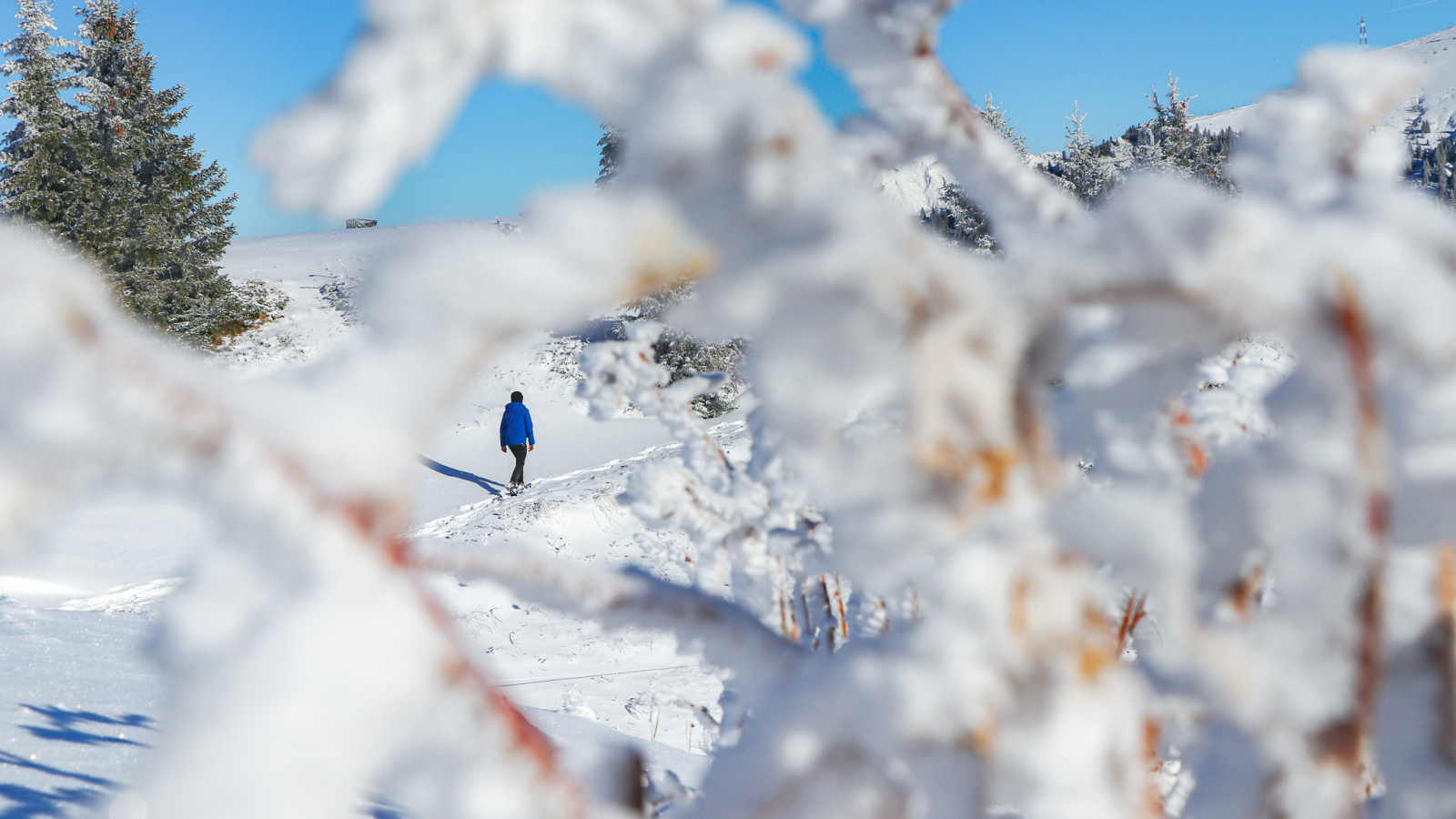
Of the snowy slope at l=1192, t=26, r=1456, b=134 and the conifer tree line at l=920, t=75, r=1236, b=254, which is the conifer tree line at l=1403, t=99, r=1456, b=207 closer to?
the snowy slope at l=1192, t=26, r=1456, b=134

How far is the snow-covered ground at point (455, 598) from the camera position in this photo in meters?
1.19

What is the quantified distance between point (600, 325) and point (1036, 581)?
14909 millimetres

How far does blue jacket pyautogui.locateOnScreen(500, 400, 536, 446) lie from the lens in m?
9.12

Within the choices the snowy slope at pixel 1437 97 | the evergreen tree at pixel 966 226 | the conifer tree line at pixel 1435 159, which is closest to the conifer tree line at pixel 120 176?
the evergreen tree at pixel 966 226

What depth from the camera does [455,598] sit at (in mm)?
5926

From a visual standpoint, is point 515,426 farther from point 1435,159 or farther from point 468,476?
point 1435,159

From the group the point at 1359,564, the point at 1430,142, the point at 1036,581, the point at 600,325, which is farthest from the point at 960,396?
the point at 1430,142

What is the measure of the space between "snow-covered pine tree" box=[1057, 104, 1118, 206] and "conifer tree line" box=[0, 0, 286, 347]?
1429cm

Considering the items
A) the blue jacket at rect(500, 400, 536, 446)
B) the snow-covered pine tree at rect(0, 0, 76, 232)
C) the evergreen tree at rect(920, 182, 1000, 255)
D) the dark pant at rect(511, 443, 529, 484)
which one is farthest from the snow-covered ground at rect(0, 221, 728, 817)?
the evergreen tree at rect(920, 182, 1000, 255)

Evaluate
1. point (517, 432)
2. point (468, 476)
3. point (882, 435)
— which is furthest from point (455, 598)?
point (882, 435)

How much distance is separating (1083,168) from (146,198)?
15884mm

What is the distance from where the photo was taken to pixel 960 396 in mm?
337

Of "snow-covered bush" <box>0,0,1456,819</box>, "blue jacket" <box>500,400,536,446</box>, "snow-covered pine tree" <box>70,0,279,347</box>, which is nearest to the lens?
"snow-covered bush" <box>0,0,1456,819</box>

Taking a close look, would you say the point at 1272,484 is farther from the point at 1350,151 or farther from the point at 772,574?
the point at 772,574
